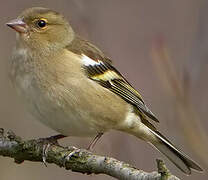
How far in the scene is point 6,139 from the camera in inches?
180

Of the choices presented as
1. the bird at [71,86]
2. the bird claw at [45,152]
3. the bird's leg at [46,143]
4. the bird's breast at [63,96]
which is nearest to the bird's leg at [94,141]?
the bird at [71,86]

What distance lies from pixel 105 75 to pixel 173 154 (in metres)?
1.07

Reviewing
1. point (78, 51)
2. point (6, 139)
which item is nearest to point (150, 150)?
point (78, 51)

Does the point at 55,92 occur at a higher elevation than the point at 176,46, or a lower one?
lower

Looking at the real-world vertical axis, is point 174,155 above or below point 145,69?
below

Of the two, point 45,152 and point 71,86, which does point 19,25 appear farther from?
point 45,152

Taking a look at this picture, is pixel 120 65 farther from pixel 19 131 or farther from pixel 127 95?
pixel 127 95

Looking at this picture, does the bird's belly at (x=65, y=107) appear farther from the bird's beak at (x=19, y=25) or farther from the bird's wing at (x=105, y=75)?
the bird's beak at (x=19, y=25)

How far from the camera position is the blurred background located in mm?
3641

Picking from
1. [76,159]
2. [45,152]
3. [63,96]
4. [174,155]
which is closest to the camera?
[76,159]

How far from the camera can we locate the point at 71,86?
4.79m

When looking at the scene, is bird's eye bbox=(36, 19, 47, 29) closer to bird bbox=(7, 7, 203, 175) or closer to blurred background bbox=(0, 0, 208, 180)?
bird bbox=(7, 7, 203, 175)

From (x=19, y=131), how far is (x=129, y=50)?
249 centimetres

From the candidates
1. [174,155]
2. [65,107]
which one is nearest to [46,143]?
[65,107]
